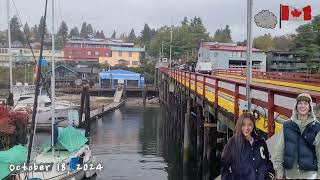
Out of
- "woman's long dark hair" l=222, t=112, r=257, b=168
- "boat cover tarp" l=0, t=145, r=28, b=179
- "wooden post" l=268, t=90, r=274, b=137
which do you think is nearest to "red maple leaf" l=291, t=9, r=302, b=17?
"wooden post" l=268, t=90, r=274, b=137

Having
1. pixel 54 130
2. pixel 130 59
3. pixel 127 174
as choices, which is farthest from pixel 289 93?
pixel 130 59

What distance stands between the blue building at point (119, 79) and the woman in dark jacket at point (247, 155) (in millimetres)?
81849

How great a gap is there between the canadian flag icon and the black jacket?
435 centimetres

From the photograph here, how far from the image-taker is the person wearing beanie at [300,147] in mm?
4820

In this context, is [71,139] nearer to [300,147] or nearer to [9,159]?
[9,159]

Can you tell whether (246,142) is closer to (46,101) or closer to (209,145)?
(209,145)

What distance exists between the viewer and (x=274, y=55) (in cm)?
7331

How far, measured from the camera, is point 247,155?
498 centimetres

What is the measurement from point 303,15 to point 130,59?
373 feet

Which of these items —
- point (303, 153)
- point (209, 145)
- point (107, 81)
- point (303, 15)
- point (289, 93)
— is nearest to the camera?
point (303, 153)

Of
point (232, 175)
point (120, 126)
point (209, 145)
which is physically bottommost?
point (120, 126)

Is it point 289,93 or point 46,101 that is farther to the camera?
point 46,101

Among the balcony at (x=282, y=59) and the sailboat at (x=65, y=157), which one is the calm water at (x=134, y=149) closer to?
the sailboat at (x=65, y=157)

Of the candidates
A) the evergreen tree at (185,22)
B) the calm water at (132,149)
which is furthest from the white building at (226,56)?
the evergreen tree at (185,22)
